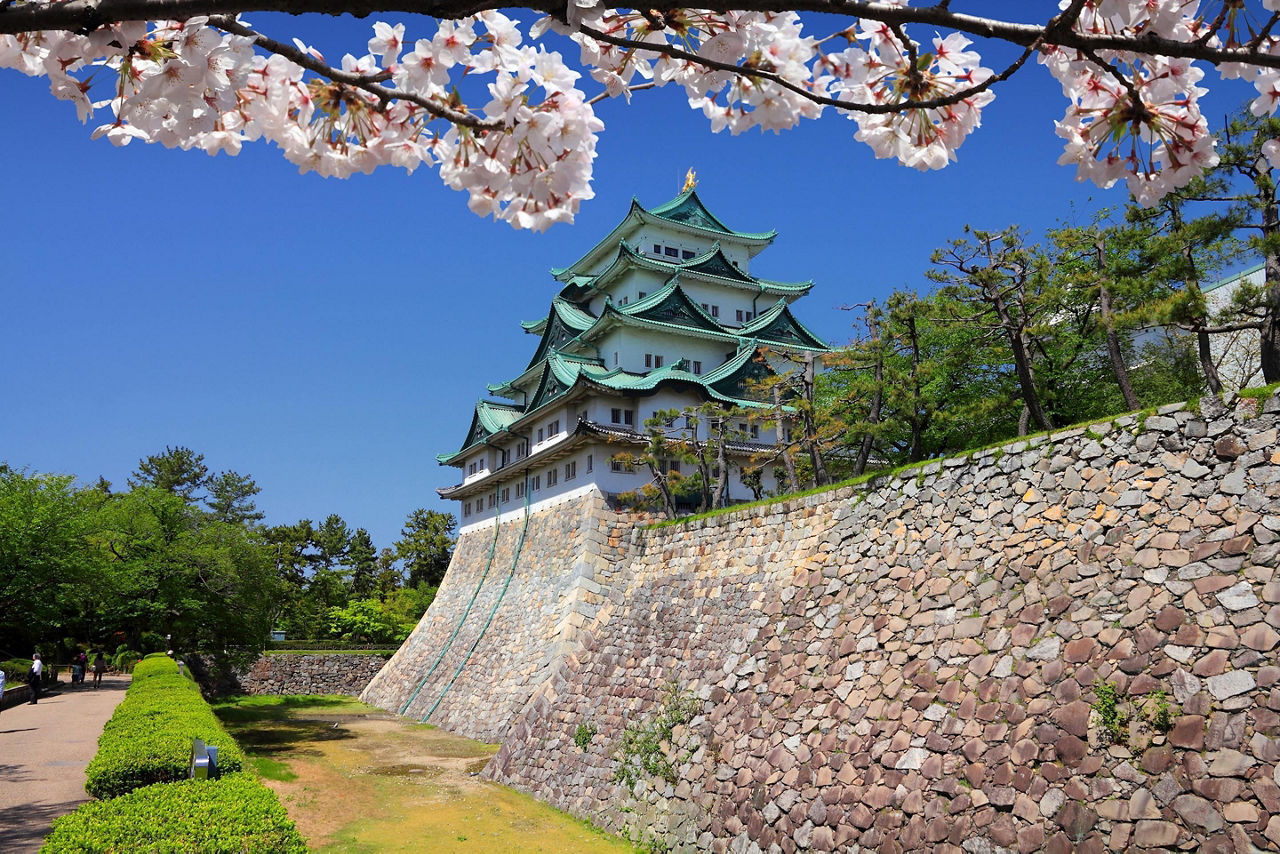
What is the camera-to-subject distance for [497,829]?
12.7 meters

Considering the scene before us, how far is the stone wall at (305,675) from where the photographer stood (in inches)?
1379

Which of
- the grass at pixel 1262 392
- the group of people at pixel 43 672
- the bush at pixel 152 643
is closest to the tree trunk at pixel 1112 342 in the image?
the grass at pixel 1262 392

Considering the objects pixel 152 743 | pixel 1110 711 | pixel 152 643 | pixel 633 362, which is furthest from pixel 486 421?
pixel 1110 711

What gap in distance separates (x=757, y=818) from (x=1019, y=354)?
803cm

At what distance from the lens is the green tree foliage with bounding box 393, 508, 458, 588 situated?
148ft

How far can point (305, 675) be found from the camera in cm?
3531

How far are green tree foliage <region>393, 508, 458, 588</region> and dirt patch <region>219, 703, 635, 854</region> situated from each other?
867 inches

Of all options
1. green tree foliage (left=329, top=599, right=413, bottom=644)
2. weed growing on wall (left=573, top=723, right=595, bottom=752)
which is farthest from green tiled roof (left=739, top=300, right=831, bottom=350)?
green tree foliage (left=329, top=599, right=413, bottom=644)

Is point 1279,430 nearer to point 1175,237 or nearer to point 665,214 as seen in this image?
point 1175,237

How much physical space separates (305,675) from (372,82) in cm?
3789

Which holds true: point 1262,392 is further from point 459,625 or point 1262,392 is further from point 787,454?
point 459,625

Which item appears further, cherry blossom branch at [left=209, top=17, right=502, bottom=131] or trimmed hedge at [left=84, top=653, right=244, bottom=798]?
trimmed hedge at [left=84, top=653, right=244, bottom=798]

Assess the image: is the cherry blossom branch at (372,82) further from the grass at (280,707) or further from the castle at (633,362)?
the grass at (280,707)

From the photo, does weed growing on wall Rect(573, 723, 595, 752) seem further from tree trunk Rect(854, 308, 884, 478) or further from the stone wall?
the stone wall
